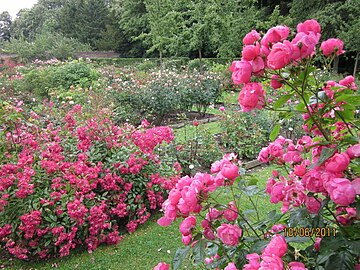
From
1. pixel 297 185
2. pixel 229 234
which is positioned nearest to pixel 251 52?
pixel 297 185

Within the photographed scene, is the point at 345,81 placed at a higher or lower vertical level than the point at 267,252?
higher

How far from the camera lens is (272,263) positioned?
2.39ft

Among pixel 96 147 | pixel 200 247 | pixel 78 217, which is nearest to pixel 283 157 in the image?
pixel 200 247

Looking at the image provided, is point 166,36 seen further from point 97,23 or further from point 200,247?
point 200,247

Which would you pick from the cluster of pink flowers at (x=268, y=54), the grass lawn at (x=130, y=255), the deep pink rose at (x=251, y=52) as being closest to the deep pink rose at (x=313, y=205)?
the cluster of pink flowers at (x=268, y=54)

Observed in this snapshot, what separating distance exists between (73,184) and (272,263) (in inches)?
99.6

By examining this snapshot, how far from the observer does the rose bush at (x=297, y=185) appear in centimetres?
81

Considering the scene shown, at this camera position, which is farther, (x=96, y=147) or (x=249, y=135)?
(x=249, y=135)

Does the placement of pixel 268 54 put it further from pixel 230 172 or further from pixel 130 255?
pixel 130 255

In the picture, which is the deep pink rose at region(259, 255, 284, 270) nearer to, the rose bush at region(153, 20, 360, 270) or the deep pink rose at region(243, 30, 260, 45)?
the rose bush at region(153, 20, 360, 270)

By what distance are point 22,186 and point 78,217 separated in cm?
51

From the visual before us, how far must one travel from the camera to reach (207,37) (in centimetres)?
1706
